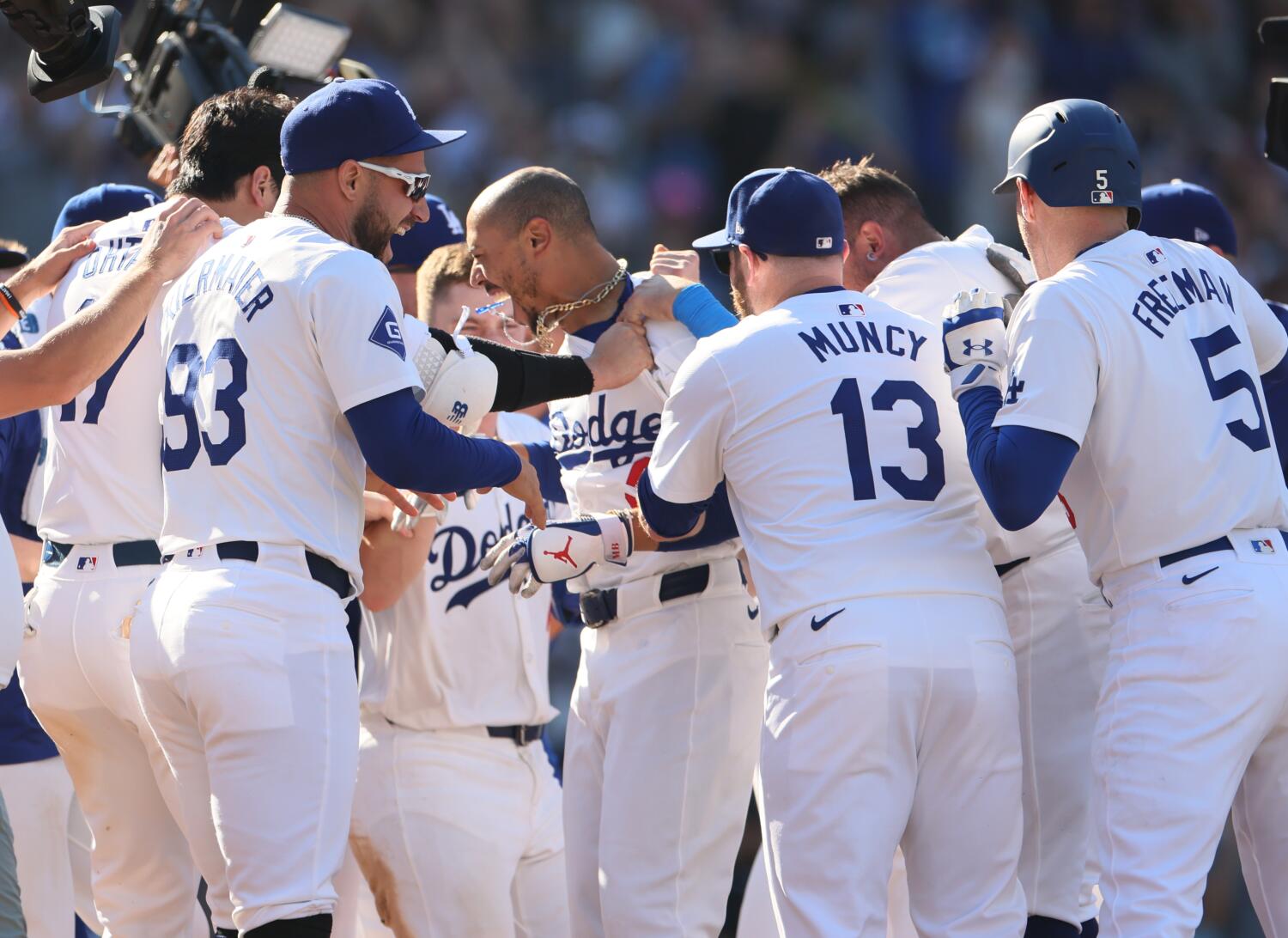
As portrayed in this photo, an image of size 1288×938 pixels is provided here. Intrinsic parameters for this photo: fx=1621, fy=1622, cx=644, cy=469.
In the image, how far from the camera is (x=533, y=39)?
13.0 m

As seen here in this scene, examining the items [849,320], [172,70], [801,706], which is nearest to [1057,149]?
[849,320]

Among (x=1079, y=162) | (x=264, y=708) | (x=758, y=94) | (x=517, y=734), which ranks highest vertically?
(x=758, y=94)

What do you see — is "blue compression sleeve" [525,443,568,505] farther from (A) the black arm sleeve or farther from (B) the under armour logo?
(B) the under armour logo

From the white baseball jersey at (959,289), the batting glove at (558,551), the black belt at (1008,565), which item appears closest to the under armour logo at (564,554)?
the batting glove at (558,551)

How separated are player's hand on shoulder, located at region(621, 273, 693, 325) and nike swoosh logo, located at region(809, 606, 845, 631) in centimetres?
130

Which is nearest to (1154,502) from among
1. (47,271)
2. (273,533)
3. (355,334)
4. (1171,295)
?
(1171,295)

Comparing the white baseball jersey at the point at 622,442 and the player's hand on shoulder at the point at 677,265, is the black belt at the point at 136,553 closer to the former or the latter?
the white baseball jersey at the point at 622,442

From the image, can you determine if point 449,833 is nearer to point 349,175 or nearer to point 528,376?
point 528,376

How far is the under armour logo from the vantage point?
4.46m

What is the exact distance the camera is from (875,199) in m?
5.54

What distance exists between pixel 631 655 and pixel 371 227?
1472mm

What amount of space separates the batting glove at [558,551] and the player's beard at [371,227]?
2.85 feet

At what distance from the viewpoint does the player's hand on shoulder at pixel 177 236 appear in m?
4.27

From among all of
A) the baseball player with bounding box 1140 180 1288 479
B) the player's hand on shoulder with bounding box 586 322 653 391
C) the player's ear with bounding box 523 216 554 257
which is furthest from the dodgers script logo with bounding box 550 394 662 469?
the baseball player with bounding box 1140 180 1288 479
